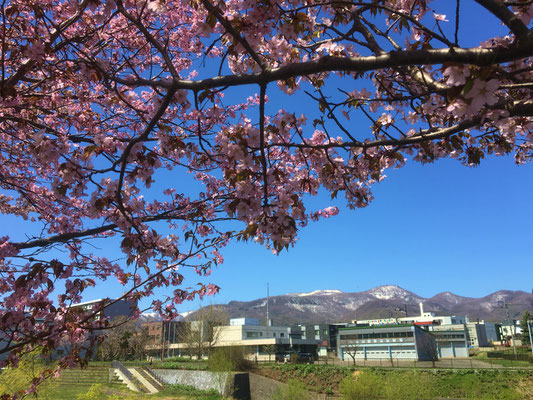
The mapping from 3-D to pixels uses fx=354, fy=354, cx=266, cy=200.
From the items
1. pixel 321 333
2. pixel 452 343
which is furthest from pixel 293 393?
pixel 321 333

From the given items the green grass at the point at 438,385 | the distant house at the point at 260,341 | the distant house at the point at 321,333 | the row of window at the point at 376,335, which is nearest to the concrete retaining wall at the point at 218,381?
the green grass at the point at 438,385

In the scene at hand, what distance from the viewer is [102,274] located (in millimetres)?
6039

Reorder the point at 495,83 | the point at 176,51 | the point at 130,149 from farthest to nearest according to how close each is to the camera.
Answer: the point at 176,51 → the point at 130,149 → the point at 495,83

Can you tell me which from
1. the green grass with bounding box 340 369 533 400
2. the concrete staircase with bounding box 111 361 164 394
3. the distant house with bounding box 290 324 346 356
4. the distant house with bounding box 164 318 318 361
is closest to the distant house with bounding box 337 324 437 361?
the distant house with bounding box 164 318 318 361

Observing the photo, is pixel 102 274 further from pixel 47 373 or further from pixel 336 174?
pixel 336 174

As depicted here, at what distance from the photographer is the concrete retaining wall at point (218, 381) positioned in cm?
2044

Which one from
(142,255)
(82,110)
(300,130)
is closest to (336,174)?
(300,130)

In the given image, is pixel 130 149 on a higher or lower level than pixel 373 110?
lower

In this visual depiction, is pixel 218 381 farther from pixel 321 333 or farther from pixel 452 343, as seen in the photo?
pixel 321 333

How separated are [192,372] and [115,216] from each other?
22.5 m

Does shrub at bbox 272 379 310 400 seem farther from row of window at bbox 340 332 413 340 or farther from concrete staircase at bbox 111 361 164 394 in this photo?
row of window at bbox 340 332 413 340

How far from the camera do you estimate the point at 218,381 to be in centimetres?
2072

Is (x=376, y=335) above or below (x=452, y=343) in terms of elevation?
above

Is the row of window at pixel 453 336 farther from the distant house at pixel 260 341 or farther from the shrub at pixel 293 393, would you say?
the shrub at pixel 293 393
